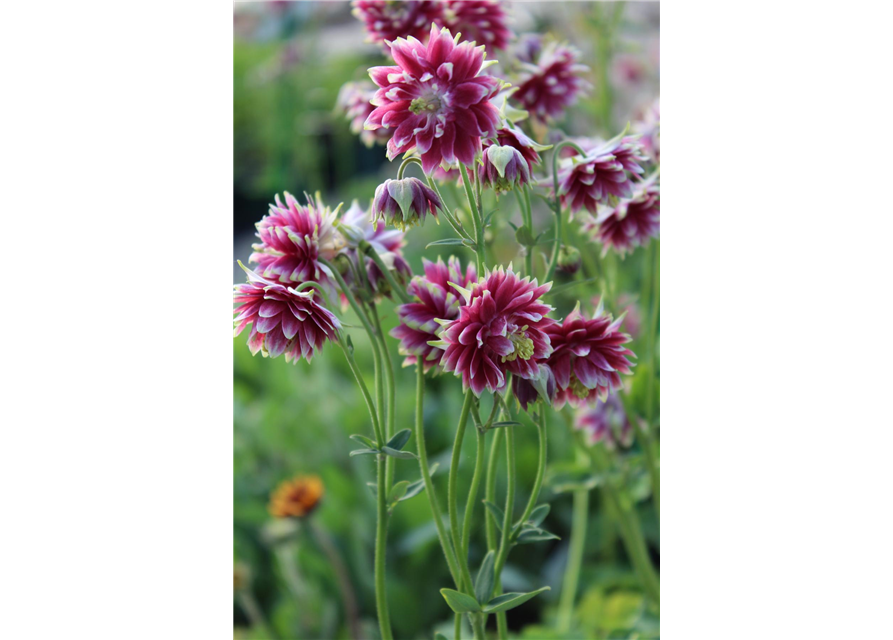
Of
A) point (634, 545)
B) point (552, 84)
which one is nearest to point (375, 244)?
point (552, 84)

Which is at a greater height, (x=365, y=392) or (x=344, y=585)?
(x=365, y=392)

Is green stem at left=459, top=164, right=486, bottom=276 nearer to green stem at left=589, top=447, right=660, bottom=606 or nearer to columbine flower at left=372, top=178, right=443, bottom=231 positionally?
columbine flower at left=372, top=178, right=443, bottom=231

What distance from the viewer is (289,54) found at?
296cm

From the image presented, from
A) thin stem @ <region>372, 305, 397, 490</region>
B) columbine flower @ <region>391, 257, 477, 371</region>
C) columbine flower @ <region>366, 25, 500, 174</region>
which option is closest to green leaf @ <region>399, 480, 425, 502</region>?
thin stem @ <region>372, 305, 397, 490</region>

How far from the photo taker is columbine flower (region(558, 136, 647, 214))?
79 cm

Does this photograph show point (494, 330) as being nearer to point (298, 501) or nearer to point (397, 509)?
point (298, 501)

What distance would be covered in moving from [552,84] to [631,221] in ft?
0.85

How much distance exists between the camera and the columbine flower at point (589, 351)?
0.72m

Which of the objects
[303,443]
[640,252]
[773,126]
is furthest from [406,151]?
[640,252]

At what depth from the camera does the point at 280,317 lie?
68cm

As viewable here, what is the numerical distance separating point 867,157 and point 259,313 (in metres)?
0.65

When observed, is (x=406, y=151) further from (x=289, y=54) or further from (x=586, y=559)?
(x=289, y=54)

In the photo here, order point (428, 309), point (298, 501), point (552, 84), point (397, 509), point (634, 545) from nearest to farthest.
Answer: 1. point (428, 309)
2. point (552, 84)
3. point (634, 545)
4. point (298, 501)
5. point (397, 509)

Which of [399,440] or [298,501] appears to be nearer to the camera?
[399,440]
